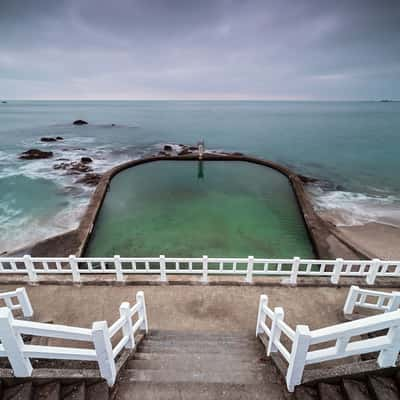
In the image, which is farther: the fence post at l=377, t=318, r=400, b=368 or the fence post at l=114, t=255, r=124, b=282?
the fence post at l=114, t=255, r=124, b=282

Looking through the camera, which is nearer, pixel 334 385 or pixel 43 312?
pixel 334 385

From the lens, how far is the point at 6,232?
13.2 metres

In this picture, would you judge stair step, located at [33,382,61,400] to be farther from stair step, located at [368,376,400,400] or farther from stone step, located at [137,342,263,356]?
stair step, located at [368,376,400,400]

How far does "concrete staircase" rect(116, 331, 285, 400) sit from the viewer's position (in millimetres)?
3006

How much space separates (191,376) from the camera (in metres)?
3.21

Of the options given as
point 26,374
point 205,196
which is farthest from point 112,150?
point 26,374

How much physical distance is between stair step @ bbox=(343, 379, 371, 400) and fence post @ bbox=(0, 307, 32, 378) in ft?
12.1

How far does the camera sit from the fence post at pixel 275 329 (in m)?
3.41

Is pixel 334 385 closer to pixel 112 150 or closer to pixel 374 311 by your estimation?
pixel 374 311

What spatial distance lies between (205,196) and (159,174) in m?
7.18

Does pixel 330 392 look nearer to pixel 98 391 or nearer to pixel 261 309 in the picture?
pixel 261 309

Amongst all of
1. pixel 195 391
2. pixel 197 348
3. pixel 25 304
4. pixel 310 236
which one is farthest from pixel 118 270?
pixel 310 236

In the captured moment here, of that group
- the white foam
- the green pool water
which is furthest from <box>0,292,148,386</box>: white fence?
the white foam

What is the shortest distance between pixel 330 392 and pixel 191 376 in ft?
5.64
